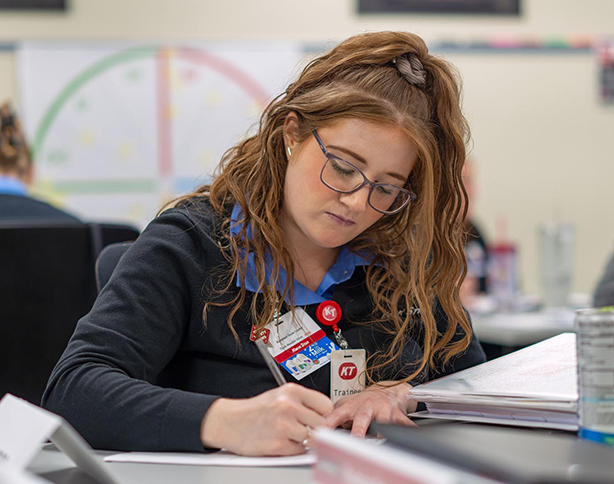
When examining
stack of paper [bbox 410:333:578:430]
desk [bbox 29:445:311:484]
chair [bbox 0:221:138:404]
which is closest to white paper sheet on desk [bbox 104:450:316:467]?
desk [bbox 29:445:311:484]

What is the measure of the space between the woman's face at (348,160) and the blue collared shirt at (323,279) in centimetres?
9

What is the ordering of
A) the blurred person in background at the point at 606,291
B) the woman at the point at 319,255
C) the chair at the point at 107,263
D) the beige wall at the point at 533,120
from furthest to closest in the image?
the beige wall at the point at 533,120 → the blurred person in background at the point at 606,291 → the chair at the point at 107,263 → the woman at the point at 319,255

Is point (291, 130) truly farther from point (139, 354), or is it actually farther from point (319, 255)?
point (139, 354)

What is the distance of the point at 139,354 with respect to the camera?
110 cm

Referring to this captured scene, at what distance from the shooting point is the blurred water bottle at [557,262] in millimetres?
3055

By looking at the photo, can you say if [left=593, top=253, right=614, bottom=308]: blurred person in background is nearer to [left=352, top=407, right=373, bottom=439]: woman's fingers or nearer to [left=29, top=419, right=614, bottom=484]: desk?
[left=352, top=407, right=373, bottom=439]: woman's fingers

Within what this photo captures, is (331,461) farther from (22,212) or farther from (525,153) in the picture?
(525,153)

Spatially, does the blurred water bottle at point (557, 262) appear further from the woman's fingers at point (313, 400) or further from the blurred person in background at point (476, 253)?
the woman's fingers at point (313, 400)

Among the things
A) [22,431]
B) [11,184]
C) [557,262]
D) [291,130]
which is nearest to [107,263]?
[291,130]

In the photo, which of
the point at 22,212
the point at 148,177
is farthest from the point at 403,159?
the point at 148,177

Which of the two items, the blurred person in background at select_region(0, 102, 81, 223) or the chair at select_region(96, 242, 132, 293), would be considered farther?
the blurred person in background at select_region(0, 102, 81, 223)

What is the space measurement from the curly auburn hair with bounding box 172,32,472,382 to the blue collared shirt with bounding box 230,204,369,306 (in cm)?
1

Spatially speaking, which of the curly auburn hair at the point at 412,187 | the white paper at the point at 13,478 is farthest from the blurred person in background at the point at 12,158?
the white paper at the point at 13,478

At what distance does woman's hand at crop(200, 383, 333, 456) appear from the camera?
2.90 feet
